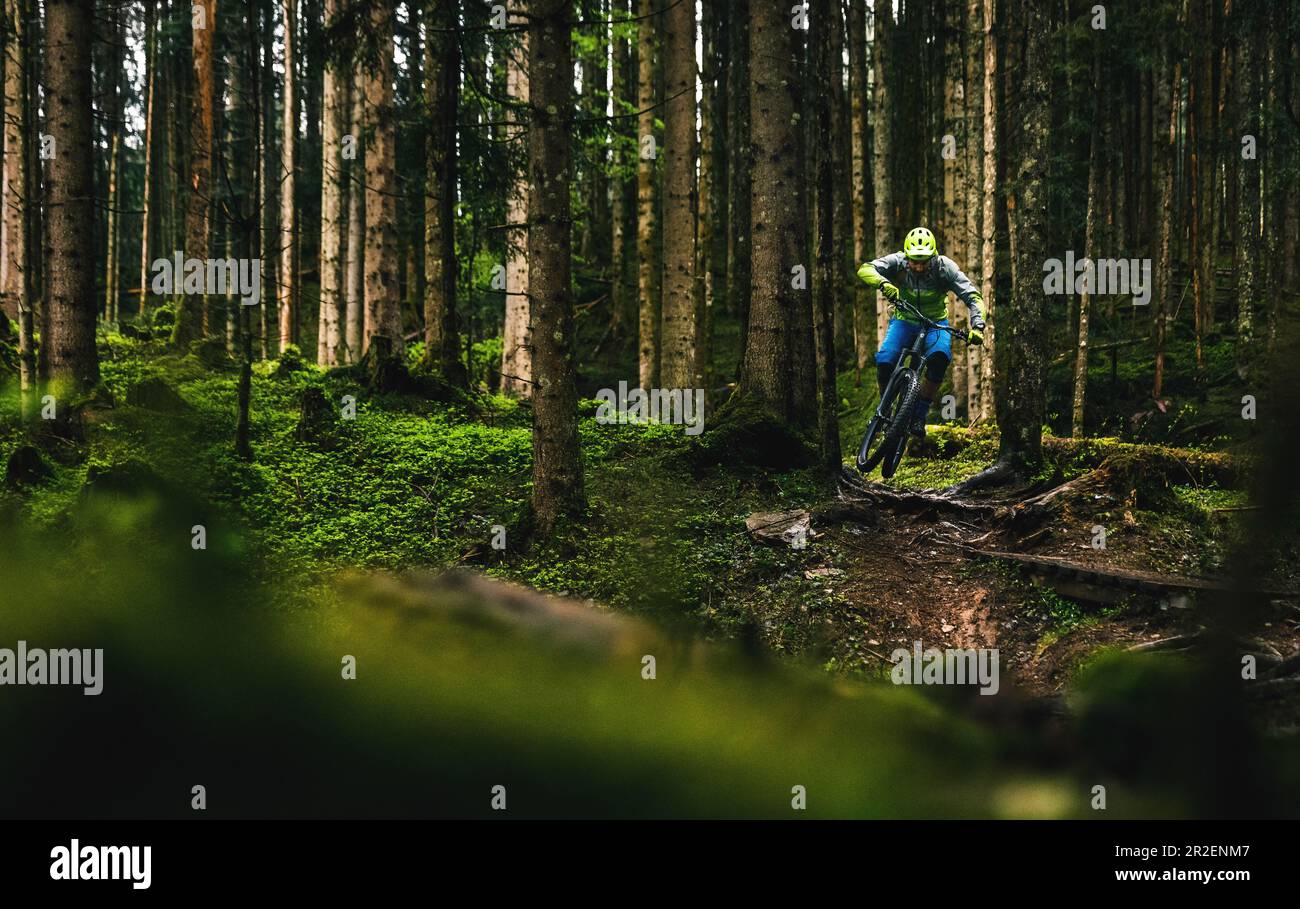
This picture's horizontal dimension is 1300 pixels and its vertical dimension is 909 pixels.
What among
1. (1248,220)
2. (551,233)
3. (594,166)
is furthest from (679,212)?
(1248,220)

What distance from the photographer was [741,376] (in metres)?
10.2

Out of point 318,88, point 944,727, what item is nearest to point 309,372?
point 944,727

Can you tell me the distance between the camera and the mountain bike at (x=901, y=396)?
924 centimetres

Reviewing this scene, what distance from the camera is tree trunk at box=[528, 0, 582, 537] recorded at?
7613 millimetres

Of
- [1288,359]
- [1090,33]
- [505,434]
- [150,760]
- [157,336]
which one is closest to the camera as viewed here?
[1288,359]

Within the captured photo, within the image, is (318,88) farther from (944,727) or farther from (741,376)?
(944,727)

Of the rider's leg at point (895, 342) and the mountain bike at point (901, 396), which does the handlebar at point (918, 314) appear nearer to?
the mountain bike at point (901, 396)

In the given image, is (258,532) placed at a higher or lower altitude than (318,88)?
lower

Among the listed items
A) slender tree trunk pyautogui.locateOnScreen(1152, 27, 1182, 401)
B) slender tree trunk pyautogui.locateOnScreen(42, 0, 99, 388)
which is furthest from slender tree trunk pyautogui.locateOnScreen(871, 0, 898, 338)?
slender tree trunk pyautogui.locateOnScreen(42, 0, 99, 388)

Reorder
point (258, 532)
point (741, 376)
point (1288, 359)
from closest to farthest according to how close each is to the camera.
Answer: point (1288, 359) → point (258, 532) → point (741, 376)

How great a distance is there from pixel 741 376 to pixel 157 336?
13497 mm

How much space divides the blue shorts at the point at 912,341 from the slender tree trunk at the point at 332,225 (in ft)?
38.4

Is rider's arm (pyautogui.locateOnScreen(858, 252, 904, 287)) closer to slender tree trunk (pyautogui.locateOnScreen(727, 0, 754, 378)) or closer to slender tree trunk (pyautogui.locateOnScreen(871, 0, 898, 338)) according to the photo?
slender tree trunk (pyautogui.locateOnScreen(727, 0, 754, 378))

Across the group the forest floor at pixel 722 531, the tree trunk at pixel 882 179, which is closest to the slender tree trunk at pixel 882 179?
the tree trunk at pixel 882 179
